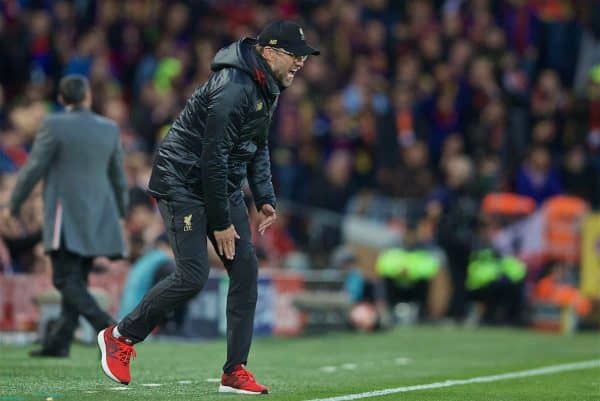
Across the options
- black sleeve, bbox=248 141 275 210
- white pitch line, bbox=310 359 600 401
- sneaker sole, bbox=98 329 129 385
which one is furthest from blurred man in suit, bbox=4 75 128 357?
white pitch line, bbox=310 359 600 401

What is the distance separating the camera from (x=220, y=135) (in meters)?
7.97

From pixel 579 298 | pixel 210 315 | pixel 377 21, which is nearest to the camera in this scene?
pixel 210 315

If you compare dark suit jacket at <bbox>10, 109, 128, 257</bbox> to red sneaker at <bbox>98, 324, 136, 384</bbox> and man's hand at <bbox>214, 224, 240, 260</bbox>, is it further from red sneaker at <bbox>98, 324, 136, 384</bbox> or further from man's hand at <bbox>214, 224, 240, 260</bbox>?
man's hand at <bbox>214, 224, 240, 260</bbox>

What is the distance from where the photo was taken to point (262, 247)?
17438 mm

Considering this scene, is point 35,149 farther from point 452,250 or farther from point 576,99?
point 576,99

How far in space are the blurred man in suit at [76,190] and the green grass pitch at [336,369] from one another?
70 cm

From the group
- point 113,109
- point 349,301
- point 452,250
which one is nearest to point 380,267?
point 452,250

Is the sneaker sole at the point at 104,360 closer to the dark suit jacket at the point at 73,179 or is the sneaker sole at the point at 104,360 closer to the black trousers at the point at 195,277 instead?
the black trousers at the point at 195,277

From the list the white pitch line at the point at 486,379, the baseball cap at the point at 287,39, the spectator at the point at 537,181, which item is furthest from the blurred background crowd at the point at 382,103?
the baseball cap at the point at 287,39

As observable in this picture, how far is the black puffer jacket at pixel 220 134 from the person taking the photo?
801cm

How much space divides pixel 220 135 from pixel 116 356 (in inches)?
57.6

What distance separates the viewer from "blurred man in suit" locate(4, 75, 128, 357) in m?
10.7

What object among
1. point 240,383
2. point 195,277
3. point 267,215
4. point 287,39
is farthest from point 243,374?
point 287,39

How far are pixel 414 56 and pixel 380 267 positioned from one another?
4381 millimetres
